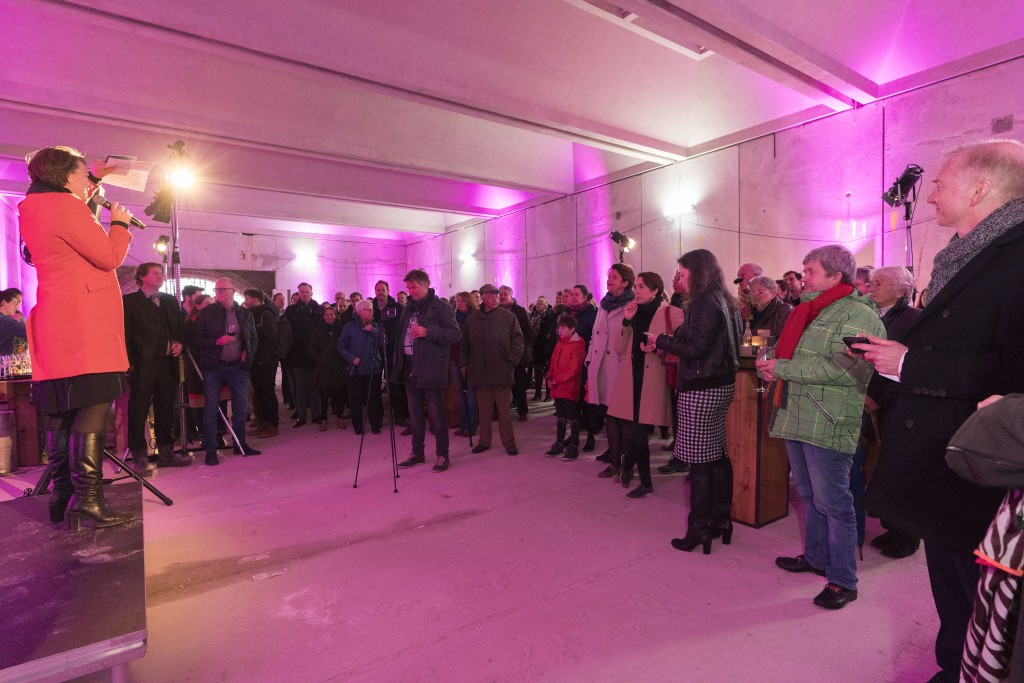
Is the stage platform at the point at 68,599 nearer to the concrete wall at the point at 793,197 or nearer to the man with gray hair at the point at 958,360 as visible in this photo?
the man with gray hair at the point at 958,360

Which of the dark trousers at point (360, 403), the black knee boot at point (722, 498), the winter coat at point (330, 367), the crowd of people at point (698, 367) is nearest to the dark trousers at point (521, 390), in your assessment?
the crowd of people at point (698, 367)

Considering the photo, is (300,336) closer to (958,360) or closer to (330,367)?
(330,367)

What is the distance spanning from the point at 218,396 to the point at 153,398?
0.61 m

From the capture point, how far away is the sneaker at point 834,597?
261 centimetres

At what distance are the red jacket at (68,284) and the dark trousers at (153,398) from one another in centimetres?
316

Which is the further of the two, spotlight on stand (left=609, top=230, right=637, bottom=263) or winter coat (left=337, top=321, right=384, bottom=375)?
spotlight on stand (left=609, top=230, right=637, bottom=263)

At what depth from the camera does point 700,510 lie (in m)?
3.21

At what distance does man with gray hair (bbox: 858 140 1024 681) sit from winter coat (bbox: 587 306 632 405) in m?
2.81

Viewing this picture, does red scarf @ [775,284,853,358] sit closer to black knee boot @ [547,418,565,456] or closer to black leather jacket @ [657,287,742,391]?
black leather jacket @ [657,287,742,391]

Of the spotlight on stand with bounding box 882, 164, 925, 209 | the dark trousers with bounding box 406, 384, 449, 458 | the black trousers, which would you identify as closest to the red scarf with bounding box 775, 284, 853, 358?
the black trousers

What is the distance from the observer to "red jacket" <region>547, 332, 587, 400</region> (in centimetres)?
535

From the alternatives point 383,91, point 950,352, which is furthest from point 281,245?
point 950,352

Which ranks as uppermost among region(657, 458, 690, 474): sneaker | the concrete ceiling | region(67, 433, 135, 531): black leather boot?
the concrete ceiling

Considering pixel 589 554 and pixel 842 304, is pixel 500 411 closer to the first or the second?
pixel 589 554
